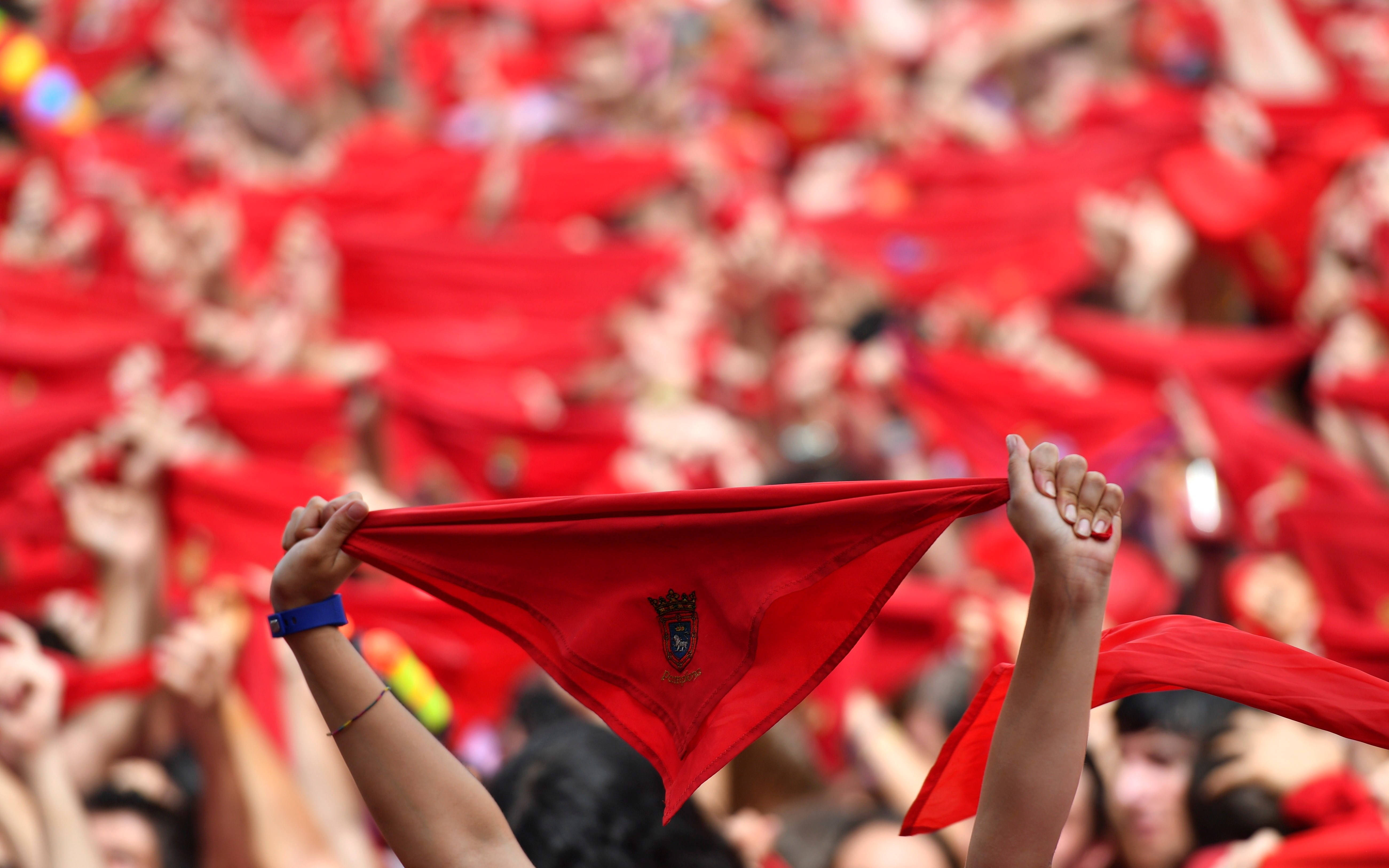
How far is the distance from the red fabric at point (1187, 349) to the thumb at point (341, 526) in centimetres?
313

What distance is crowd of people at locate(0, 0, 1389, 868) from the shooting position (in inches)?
99.1

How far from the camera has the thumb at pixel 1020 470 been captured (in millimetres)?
1300

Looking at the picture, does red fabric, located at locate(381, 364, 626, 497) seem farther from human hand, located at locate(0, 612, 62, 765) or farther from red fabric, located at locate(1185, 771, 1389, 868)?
red fabric, located at locate(1185, 771, 1389, 868)

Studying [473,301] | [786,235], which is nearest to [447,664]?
[473,301]

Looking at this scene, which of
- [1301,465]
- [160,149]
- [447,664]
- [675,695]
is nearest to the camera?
[675,695]

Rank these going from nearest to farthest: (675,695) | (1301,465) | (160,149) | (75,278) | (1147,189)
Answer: (675,695) → (1301,465) → (1147,189) → (75,278) → (160,149)

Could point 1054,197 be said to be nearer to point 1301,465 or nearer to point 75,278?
point 1301,465

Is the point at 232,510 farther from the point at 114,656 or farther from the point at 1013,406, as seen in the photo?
the point at 1013,406

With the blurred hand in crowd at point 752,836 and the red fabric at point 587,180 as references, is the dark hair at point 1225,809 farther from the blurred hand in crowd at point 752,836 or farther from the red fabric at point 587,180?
the red fabric at point 587,180

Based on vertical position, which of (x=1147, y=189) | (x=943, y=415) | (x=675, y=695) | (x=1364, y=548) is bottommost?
(x=675, y=695)

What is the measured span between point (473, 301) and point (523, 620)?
464 cm

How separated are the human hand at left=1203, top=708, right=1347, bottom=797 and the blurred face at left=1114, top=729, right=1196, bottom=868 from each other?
0.23ft

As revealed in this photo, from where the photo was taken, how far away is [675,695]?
150 centimetres

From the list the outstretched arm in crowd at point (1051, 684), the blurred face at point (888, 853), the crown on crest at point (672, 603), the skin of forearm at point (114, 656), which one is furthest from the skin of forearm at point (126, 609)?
the outstretched arm in crowd at point (1051, 684)
